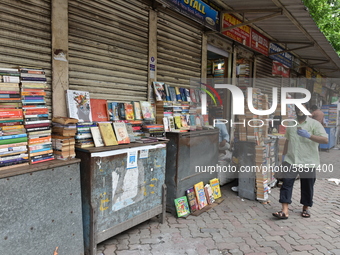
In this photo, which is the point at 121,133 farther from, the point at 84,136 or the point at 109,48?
the point at 109,48

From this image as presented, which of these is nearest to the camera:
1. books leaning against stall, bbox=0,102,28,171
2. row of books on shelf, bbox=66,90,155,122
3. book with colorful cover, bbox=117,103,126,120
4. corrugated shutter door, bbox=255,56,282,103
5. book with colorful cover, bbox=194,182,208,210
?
books leaning against stall, bbox=0,102,28,171

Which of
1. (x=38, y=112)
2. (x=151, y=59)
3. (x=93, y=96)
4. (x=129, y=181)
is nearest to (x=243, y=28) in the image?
(x=151, y=59)

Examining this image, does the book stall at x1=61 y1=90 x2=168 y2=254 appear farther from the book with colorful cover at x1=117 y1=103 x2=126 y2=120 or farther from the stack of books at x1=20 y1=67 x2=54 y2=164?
the stack of books at x1=20 y1=67 x2=54 y2=164

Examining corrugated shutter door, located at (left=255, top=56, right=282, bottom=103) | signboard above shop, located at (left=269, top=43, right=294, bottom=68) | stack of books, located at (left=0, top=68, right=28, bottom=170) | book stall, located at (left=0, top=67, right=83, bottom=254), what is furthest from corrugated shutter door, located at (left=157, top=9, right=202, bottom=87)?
signboard above shop, located at (left=269, top=43, right=294, bottom=68)

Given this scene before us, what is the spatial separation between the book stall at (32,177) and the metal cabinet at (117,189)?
0.16 m

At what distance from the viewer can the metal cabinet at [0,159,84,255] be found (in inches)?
93.3

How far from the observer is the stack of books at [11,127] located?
249 cm

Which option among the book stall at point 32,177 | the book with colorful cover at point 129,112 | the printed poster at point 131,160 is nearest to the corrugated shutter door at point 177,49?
the book with colorful cover at point 129,112

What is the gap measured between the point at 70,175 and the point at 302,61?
13082 mm

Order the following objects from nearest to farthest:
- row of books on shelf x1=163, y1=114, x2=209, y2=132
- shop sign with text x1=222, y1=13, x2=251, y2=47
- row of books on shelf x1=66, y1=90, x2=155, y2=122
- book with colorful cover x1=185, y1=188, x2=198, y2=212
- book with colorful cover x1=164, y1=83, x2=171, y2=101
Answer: row of books on shelf x1=66, y1=90, x2=155, y2=122, book with colorful cover x1=185, y1=188, x2=198, y2=212, row of books on shelf x1=163, y1=114, x2=209, y2=132, book with colorful cover x1=164, y1=83, x2=171, y2=101, shop sign with text x1=222, y1=13, x2=251, y2=47

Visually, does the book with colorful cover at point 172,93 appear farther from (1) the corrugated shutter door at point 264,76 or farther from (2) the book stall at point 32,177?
(1) the corrugated shutter door at point 264,76

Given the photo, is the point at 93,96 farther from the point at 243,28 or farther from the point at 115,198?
the point at 243,28

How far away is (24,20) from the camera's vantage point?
10.3 ft

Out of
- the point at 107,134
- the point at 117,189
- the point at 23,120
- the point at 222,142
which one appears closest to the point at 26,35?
the point at 23,120
